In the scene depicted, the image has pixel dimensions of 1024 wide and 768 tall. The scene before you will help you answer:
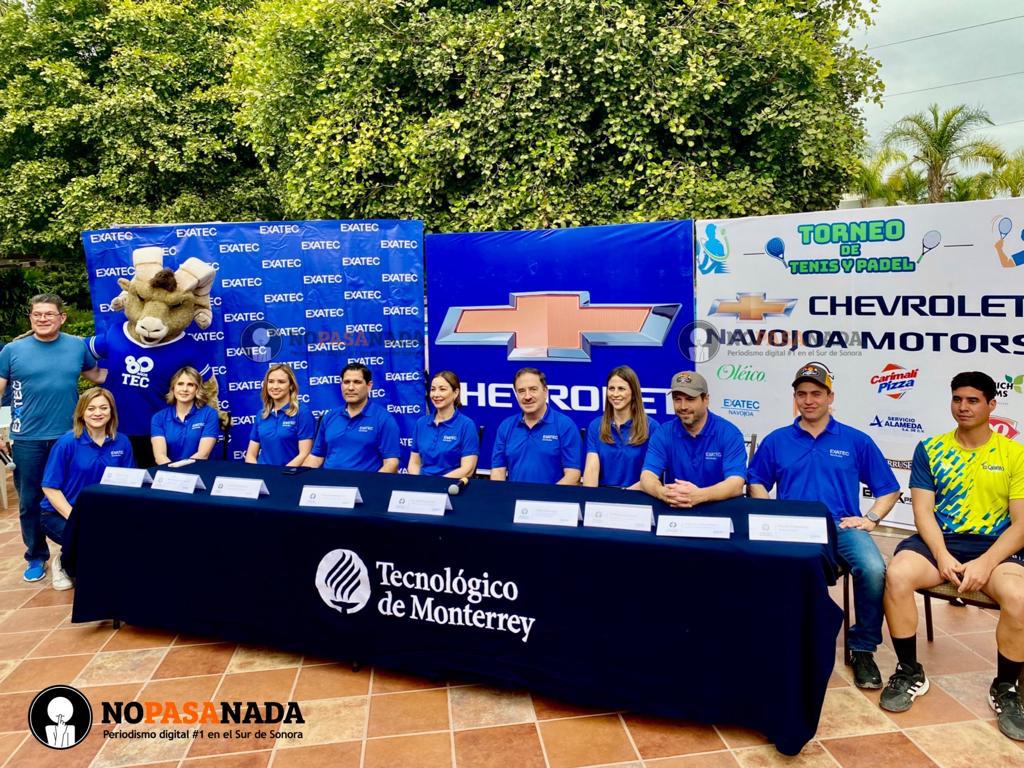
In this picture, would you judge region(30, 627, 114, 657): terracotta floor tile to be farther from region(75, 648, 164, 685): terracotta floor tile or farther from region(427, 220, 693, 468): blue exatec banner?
region(427, 220, 693, 468): blue exatec banner

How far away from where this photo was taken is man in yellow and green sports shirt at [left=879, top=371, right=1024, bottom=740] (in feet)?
9.60

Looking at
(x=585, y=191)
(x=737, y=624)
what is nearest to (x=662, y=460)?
(x=737, y=624)

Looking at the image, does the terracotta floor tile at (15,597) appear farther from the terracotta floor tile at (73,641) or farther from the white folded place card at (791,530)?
the white folded place card at (791,530)

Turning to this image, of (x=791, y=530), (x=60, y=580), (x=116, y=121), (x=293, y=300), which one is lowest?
(x=60, y=580)

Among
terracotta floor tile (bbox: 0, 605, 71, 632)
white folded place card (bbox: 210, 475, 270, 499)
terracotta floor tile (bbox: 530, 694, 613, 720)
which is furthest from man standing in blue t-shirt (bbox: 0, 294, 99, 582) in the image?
terracotta floor tile (bbox: 530, 694, 613, 720)

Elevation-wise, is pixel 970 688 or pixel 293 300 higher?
pixel 293 300

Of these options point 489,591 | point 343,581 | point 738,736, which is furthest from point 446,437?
point 738,736

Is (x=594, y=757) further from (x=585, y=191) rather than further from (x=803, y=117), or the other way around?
(x=803, y=117)

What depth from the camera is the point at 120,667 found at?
11.7 feet

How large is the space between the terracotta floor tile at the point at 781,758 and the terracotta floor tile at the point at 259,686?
74.0 inches

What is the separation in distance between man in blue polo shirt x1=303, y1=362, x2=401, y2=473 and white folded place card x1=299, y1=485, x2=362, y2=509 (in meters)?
0.95

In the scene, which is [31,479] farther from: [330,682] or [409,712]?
[409,712]

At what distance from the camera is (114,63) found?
1183 centimetres

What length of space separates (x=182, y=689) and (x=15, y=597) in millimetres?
1948
